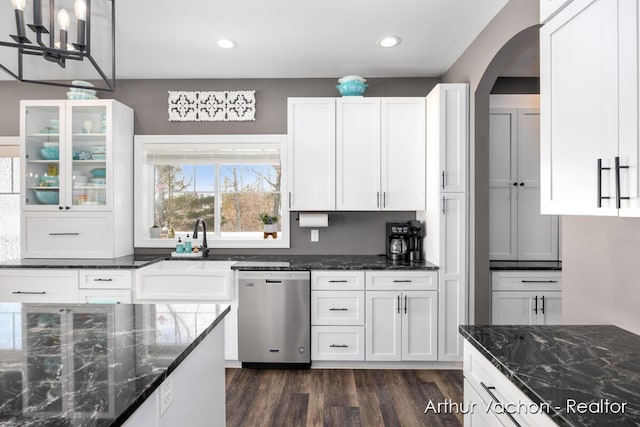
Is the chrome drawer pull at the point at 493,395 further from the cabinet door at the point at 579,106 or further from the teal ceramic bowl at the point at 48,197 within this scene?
the teal ceramic bowl at the point at 48,197

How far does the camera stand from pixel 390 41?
3053 millimetres

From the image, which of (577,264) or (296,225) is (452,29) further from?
(296,225)

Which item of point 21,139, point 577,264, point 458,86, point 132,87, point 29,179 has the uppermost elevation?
point 132,87

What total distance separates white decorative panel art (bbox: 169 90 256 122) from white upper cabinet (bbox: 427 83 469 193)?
188 cm

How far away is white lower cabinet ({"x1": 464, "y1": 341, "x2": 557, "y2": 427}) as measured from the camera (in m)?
1.16

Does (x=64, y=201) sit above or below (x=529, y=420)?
above

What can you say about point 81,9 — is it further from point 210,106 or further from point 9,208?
point 9,208

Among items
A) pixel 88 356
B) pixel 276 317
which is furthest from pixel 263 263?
pixel 88 356

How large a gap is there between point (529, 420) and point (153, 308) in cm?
156

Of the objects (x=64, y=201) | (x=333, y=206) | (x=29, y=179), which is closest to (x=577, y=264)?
(x=333, y=206)

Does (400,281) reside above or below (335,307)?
above

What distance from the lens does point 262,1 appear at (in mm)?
2475

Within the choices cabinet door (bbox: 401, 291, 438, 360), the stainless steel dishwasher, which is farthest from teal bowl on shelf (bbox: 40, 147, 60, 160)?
cabinet door (bbox: 401, 291, 438, 360)

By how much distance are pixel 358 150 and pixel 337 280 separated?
121cm
